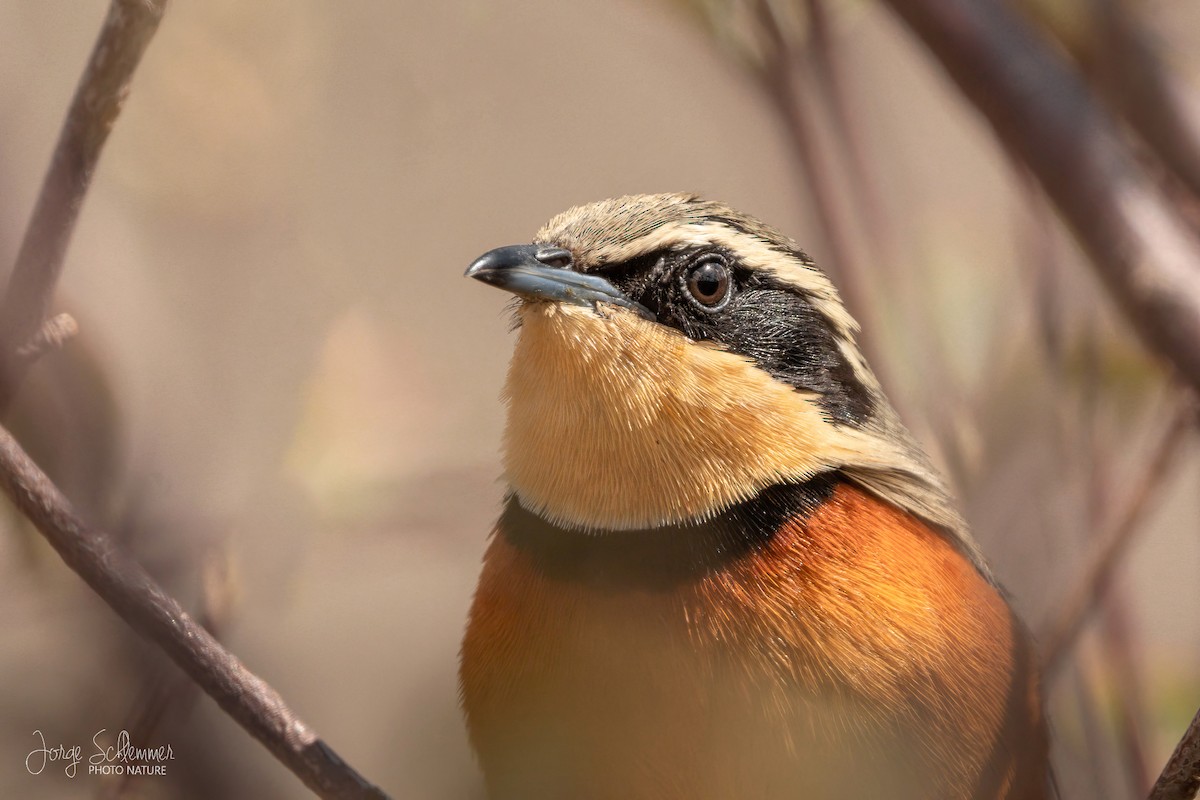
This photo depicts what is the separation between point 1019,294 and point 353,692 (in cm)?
315

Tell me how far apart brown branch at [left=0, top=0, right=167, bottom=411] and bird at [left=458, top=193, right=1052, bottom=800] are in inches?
56.9

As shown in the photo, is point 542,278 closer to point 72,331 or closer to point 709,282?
point 709,282

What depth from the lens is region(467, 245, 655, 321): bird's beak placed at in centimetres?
396

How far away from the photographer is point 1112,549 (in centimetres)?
351

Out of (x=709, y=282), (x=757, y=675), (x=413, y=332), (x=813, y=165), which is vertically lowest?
(x=757, y=675)

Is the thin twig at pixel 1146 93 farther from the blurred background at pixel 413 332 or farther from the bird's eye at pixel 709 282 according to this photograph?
the bird's eye at pixel 709 282

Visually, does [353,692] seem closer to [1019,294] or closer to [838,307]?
[838,307]

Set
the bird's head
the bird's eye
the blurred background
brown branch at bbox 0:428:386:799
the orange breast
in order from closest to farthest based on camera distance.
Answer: brown branch at bbox 0:428:386:799
the orange breast
the blurred background
the bird's head
the bird's eye

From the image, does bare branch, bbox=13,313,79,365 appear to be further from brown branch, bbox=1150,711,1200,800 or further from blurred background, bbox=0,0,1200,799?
brown branch, bbox=1150,711,1200,800
